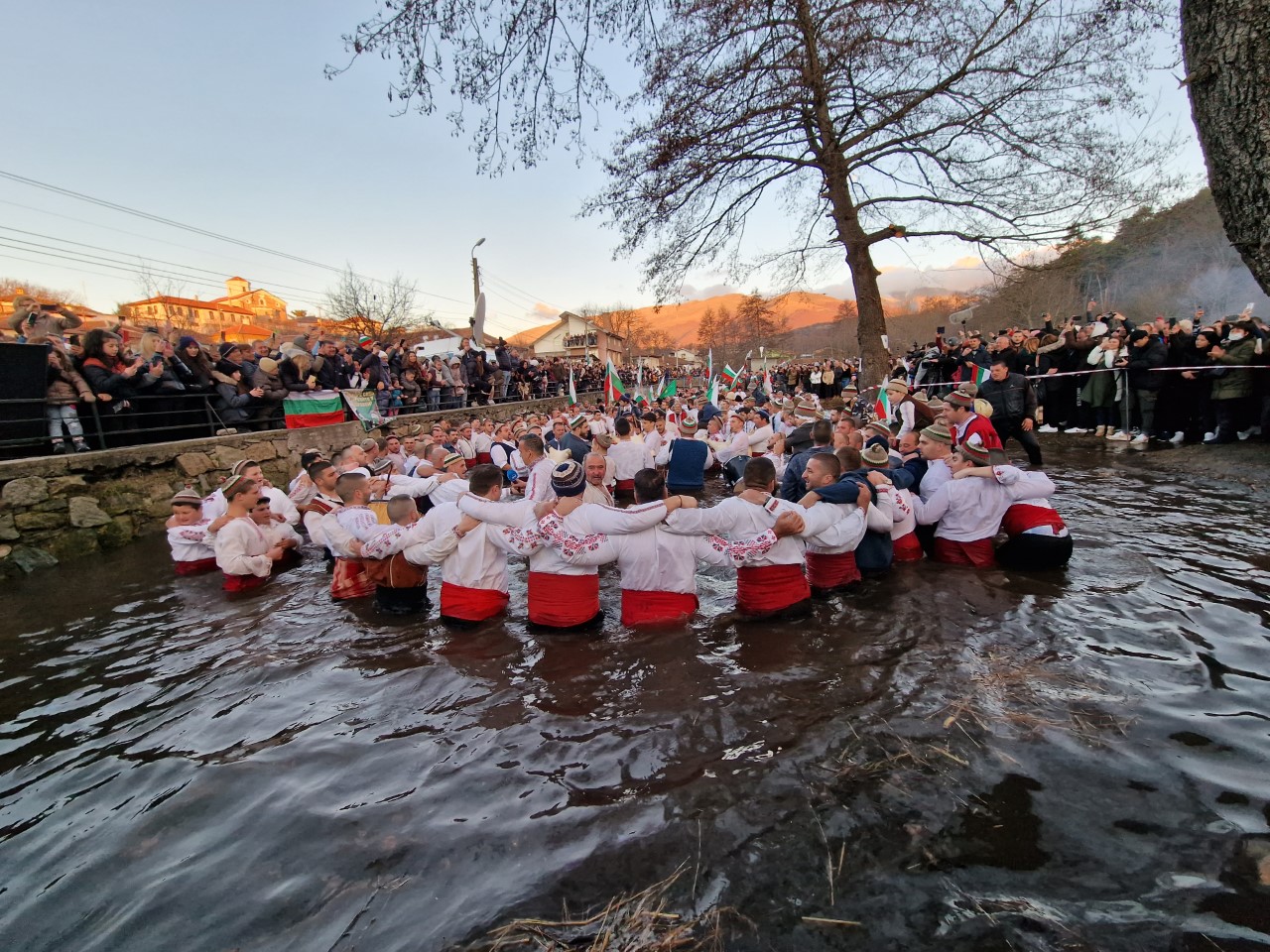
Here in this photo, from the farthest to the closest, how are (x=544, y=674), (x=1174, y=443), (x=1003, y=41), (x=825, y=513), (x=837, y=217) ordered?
(x=837, y=217) < (x=1003, y=41) < (x=1174, y=443) < (x=825, y=513) < (x=544, y=674)

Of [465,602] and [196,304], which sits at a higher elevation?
[196,304]

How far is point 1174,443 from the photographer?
10477mm

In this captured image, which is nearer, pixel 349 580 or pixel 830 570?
pixel 830 570

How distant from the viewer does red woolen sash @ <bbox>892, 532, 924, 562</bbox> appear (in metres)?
6.04

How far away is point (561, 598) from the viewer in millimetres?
4809

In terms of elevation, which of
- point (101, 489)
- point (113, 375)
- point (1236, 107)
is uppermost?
point (113, 375)

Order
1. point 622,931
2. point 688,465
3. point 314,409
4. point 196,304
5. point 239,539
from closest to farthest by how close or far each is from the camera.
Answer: point 622,931, point 239,539, point 688,465, point 314,409, point 196,304

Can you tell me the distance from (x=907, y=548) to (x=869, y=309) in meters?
10.0

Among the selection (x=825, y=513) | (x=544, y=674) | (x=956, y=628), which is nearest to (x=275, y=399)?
(x=544, y=674)

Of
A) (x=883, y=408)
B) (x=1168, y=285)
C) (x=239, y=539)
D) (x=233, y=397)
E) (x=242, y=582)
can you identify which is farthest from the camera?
(x=1168, y=285)

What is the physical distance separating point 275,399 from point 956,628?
41.4ft

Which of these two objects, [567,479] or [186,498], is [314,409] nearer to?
[186,498]

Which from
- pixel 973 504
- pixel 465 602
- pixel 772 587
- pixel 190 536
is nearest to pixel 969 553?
pixel 973 504

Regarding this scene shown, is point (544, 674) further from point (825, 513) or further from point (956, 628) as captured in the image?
point (956, 628)
